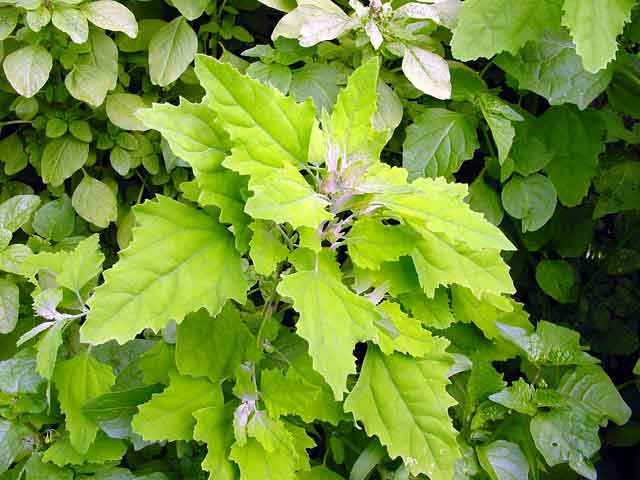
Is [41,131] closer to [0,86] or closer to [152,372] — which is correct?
[0,86]

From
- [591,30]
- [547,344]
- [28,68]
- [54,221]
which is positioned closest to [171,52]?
[28,68]

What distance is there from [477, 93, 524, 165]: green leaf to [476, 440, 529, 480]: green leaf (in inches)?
19.0

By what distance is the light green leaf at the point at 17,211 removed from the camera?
1.16 m

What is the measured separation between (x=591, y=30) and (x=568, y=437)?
629 mm

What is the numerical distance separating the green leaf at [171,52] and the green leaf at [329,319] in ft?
1.84

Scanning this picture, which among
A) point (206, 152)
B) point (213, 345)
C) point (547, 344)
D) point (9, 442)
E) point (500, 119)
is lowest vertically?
point (9, 442)

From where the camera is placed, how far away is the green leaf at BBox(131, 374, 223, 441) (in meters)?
0.85

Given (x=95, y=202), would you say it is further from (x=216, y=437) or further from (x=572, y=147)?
(x=572, y=147)

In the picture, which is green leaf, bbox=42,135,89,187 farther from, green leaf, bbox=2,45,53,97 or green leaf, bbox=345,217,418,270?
green leaf, bbox=345,217,418,270

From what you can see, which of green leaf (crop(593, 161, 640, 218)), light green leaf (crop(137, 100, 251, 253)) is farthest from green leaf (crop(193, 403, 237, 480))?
green leaf (crop(593, 161, 640, 218))

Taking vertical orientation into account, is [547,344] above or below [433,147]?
below

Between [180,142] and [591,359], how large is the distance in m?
0.76

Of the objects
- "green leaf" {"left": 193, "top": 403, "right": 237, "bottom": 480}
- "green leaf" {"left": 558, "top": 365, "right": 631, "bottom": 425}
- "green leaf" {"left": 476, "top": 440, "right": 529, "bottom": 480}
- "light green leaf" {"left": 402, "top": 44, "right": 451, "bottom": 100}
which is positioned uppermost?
"light green leaf" {"left": 402, "top": 44, "right": 451, "bottom": 100}

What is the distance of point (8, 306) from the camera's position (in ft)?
3.70
